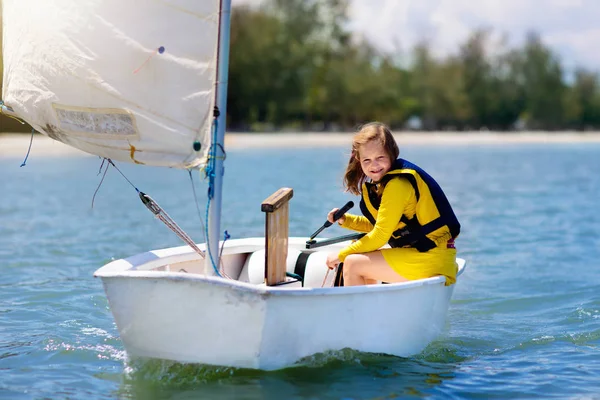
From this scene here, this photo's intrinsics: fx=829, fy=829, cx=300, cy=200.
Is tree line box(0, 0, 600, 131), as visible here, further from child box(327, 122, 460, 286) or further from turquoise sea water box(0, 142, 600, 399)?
child box(327, 122, 460, 286)

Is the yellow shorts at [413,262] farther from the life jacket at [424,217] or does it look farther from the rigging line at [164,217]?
the rigging line at [164,217]

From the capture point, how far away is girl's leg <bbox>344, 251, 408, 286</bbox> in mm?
4945

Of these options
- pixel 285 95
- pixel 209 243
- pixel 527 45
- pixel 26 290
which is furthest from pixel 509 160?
pixel 527 45

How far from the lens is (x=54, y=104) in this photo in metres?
4.49

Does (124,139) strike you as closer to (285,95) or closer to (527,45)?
(285,95)

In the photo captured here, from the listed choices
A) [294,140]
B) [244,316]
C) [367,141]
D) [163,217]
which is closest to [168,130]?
[163,217]

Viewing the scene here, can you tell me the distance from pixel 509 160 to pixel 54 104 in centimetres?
2958

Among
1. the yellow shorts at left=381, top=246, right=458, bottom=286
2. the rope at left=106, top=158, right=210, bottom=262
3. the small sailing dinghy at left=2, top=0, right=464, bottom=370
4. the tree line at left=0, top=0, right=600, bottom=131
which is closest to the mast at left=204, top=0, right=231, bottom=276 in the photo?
the small sailing dinghy at left=2, top=0, right=464, bottom=370

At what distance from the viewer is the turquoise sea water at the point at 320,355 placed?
474cm

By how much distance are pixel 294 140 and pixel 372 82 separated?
15721mm

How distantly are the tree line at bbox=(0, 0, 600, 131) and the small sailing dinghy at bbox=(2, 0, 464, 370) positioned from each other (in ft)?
97.9

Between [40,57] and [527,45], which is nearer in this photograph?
[40,57]

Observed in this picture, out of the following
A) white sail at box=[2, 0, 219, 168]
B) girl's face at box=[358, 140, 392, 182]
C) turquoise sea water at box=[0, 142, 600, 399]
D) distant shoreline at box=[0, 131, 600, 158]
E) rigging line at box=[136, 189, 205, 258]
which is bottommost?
turquoise sea water at box=[0, 142, 600, 399]

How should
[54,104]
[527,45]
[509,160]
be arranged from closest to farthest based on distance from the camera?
[54,104]
[509,160]
[527,45]
